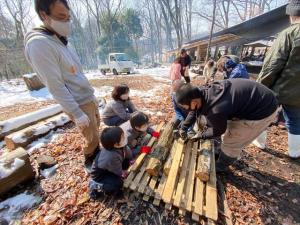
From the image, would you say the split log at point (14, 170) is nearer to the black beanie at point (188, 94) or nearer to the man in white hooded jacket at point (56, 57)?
the man in white hooded jacket at point (56, 57)

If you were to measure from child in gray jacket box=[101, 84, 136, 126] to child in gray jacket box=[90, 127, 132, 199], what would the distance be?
1291 mm

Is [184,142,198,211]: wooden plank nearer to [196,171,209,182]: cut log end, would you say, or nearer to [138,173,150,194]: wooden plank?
[196,171,209,182]: cut log end

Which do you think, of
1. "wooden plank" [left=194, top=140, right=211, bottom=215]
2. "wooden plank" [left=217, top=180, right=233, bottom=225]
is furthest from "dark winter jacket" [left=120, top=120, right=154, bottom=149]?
"wooden plank" [left=217, top=180, right=233, bottom=225]

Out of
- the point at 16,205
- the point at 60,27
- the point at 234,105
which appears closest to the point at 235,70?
the point at 234,105

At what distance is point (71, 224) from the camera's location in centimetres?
210

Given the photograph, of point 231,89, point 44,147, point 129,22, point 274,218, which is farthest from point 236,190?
point 129,22

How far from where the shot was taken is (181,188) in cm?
227

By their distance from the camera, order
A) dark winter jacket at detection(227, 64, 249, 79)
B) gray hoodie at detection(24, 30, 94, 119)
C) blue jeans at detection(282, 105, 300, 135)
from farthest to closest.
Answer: dark winter jacket at detection(227, 64, 249, 79) → blue jeans at detection(282, 105, 300, 135) → gray hoodie at detection(24, 30, 94, 119)

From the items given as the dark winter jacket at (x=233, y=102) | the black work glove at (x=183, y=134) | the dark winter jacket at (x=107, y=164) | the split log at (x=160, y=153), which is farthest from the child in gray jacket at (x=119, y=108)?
the dark winter jacket at (x=233, y=102)

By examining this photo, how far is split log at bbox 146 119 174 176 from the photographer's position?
248 centimetres

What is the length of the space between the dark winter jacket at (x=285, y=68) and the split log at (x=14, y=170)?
3704 mm

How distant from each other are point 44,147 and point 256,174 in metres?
3.76

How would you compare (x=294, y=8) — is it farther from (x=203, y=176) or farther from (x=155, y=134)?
(x=155, y=134)

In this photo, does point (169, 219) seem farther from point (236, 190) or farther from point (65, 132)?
point (65, 132)
